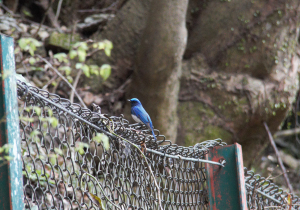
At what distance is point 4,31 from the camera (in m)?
4.09

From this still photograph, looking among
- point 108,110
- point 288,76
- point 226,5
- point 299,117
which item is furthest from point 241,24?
point 299,117

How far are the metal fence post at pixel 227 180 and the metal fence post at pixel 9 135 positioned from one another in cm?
111

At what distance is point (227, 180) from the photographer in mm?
1687

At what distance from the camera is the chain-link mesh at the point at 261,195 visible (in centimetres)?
198

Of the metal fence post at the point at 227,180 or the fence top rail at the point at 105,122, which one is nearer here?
the fence top rail at the point at 105,122

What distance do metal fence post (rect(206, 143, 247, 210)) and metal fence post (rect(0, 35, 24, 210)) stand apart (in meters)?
1.11

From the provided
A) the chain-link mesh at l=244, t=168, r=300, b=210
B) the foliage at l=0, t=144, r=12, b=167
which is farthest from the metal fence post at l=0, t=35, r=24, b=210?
the chain-link mesh at l=244, t=168, r=300, b=210

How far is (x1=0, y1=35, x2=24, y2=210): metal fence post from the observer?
90cm

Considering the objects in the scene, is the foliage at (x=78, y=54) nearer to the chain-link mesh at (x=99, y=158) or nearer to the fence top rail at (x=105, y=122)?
the chain-link mesh at (x=99, y=158)

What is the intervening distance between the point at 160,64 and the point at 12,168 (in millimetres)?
3021

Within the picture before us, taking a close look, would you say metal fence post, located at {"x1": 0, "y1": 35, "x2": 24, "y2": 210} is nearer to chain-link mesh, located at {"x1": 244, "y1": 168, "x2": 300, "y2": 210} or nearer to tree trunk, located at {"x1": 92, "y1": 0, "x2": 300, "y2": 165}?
chain-link mesh, located at {"x1": 244, "y1": 168, "x2": 300, "y2": 210}

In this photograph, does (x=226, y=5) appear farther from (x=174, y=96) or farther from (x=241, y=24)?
(x=174, y=96)

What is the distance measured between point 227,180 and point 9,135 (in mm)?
1197

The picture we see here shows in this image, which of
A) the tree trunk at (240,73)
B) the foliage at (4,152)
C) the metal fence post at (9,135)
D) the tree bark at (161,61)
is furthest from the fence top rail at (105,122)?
the tree trunk at (240,73)
